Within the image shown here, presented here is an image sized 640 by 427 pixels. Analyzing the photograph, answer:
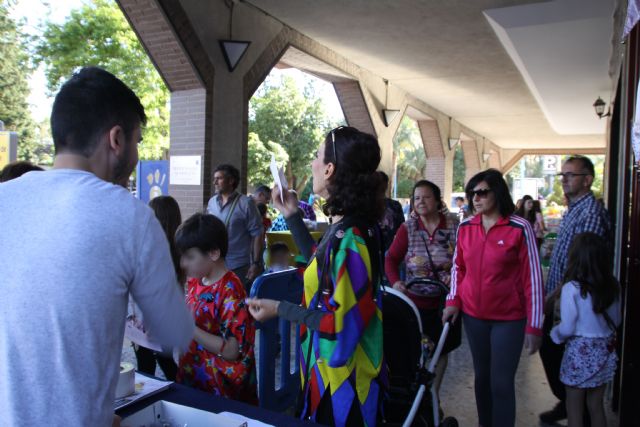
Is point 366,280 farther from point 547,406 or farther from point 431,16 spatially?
point 431,16

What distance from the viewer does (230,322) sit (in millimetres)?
2123

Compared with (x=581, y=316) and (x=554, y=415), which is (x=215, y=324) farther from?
(x=554, y=415)

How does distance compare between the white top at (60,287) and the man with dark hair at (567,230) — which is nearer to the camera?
the white top at (60,287)

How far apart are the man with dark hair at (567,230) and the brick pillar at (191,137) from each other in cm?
449

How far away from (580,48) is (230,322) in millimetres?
8771

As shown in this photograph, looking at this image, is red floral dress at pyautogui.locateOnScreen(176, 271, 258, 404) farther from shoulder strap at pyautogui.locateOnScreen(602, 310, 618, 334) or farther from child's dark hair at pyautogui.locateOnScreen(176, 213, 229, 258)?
shoulder strap at pyautogui.locateOnScreen(602, 310, 618, 334)

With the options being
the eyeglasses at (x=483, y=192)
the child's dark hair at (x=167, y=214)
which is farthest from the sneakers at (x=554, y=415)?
the child's dark hair at (x=167, y=214)

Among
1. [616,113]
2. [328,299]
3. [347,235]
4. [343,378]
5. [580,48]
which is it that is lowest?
[343,378]

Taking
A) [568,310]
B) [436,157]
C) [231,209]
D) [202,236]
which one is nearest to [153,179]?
[231,209]

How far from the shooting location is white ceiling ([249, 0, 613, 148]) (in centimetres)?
714

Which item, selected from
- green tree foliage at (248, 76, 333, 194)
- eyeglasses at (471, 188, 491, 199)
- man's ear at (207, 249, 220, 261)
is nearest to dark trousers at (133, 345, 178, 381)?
man's ear at (207, 249, 220, 261)

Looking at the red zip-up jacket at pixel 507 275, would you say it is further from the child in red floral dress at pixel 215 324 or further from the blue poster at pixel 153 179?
the blue poster at pixel 153 179

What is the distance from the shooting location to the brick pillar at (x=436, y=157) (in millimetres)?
16453

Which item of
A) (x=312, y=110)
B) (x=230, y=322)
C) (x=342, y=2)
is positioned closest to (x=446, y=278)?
(x=230, y=322)
